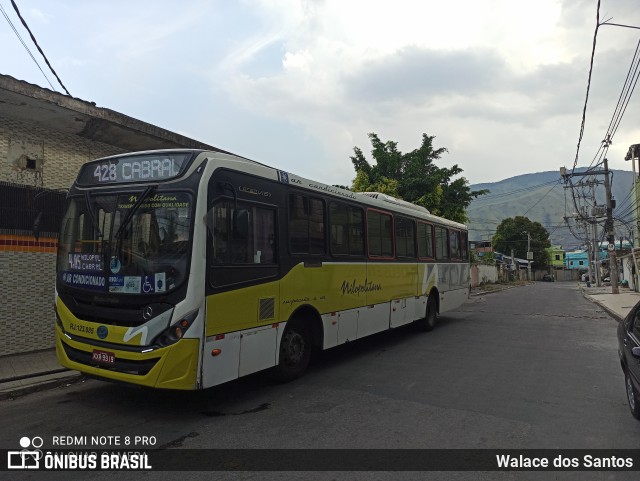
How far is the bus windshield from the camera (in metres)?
4.87

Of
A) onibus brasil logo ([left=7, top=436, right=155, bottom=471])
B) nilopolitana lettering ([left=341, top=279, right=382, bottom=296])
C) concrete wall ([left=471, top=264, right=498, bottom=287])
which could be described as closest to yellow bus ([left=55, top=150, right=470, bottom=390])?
nilopolitana lettering ([left=341, top=279, right=382, bottom=296])

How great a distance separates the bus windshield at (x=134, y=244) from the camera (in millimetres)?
4871

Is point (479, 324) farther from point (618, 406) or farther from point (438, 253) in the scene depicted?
point (618, 406)

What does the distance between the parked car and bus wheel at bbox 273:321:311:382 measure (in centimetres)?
413

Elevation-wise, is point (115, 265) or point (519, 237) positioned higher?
point (519, 237)

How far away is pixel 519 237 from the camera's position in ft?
238

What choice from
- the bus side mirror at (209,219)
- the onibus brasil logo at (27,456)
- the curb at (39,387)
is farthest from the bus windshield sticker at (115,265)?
the curb at (39,387)

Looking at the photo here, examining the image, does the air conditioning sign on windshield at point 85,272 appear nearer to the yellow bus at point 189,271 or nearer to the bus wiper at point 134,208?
the yellow bus at point 189,271

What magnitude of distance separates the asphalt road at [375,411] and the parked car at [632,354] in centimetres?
26

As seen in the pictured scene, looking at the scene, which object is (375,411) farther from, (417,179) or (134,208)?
(417,179)

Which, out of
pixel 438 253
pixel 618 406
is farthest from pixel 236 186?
pixel 438 253

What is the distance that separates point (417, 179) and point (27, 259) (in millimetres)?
16998

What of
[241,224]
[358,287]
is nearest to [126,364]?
[241,224]

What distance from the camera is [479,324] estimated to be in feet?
45.3
